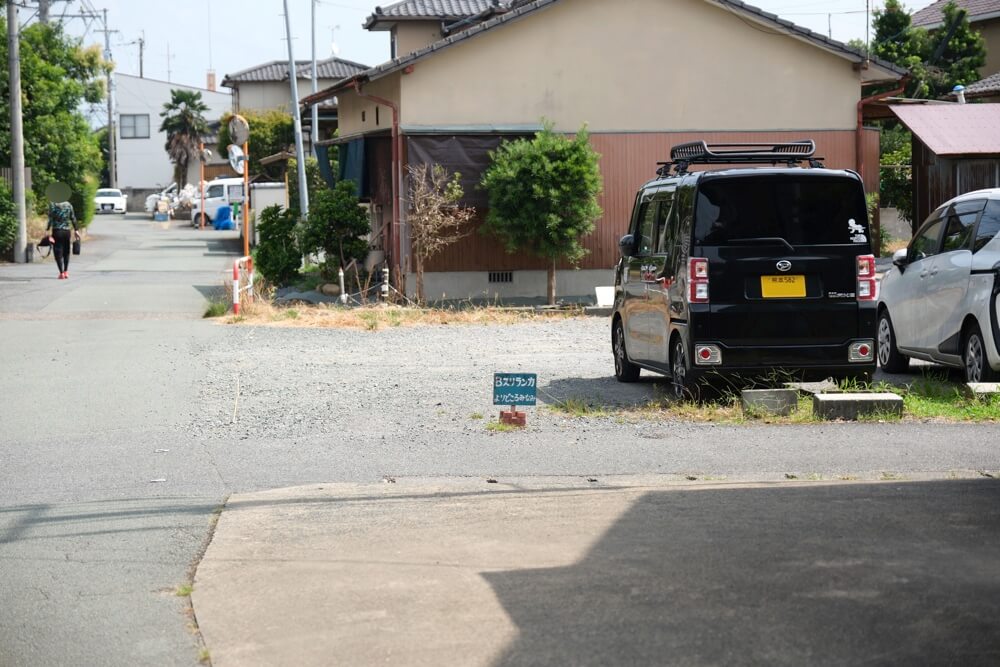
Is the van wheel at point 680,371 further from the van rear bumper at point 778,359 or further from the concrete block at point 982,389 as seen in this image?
the concrete block at point 982,389

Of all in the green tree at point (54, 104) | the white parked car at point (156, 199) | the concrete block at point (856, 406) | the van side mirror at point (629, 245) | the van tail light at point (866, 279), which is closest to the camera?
the concrete block at point (856, 406)

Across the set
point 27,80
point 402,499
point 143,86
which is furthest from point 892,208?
point 143,86

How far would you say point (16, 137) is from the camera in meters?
33.5

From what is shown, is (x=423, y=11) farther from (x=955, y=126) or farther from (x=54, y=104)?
(x=955, y=126)

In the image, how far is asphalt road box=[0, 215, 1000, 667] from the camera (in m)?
5.70

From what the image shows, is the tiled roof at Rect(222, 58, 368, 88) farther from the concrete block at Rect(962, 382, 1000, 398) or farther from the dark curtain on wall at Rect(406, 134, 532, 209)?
the concrete block at Rect(962, 382, 1000, 398)

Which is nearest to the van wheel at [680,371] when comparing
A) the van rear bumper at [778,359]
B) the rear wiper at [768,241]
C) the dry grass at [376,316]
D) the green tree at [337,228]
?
the van rear bumper at [778,359]

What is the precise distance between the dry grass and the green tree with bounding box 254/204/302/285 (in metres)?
3.16

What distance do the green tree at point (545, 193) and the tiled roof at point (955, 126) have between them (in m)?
5.70

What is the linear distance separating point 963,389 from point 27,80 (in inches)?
1299

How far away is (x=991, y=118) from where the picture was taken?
22.8 metres

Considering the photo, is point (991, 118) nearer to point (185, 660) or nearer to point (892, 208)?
point (892, 208)

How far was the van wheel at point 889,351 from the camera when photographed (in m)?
13.2

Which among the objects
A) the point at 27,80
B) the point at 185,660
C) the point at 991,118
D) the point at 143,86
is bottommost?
the point at 185,660
